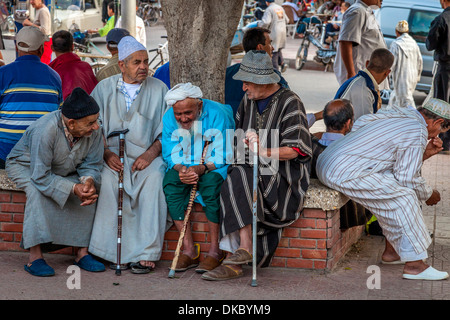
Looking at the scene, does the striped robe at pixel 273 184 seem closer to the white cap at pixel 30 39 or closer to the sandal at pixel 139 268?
the sandal at pixel 139 268

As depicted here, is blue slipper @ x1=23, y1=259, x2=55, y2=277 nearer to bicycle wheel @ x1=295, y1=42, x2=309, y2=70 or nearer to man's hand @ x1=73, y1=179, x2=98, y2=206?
man's hand @ x1=73, y1=179, x2=98, y2=206

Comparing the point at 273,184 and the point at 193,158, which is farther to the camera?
the point at 193,158

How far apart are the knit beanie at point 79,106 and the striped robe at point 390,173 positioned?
179 centimetres

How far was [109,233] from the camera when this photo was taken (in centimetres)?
555

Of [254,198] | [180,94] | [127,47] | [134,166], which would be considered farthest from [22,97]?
[254,198]

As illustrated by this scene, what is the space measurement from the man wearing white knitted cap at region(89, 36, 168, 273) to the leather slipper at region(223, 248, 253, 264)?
1.95ft

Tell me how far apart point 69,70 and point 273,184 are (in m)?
2.92

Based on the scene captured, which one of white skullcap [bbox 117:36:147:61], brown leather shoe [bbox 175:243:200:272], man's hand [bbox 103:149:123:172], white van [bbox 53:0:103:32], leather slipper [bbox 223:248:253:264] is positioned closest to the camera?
leather slipper [bbox 223:248:253:264]

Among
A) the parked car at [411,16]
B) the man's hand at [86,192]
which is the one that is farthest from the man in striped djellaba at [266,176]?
the parked car at [411,16]

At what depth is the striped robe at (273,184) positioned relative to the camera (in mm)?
5270

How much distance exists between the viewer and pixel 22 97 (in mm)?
6020

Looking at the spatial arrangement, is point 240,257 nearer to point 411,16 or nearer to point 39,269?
point 39,269

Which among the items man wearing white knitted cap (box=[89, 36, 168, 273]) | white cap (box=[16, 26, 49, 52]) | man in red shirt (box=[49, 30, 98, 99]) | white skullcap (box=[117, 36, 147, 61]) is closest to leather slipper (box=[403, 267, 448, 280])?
man wearing white knitted cap (box=[89, 36, 168, 273])

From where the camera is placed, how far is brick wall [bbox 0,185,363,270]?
17.8 feet
